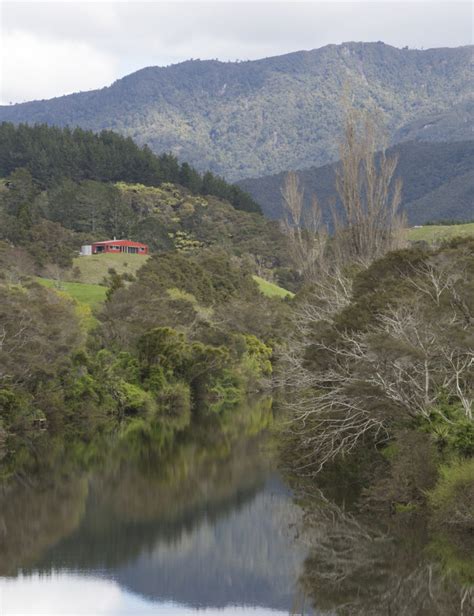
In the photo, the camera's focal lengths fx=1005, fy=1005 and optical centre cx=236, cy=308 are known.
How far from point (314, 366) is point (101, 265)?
77160mm

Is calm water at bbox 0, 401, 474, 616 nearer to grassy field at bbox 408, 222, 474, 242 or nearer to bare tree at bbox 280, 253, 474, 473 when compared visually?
bare tree at bbox 280, 253, 474, 473

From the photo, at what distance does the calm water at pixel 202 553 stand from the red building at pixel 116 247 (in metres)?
81.3

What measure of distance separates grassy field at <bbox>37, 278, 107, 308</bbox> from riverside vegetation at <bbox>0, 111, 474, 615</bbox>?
1007 millimetres

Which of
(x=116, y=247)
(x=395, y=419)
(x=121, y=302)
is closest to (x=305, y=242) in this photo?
(x=121, y=302)

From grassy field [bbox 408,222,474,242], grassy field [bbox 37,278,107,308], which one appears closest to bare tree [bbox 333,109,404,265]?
grassy field [bbox 37,278,107,308]

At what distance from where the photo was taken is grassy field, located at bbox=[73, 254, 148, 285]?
107125mm

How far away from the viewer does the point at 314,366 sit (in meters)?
35.7

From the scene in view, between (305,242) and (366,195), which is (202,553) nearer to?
(366,195)

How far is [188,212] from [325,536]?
120 m

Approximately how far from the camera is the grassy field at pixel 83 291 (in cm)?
8819

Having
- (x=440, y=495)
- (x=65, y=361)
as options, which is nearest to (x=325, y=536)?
(x=440, y=495)

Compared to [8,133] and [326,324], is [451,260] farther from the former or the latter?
[8,133]

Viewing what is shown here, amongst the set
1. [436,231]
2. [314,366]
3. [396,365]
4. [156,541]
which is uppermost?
[436,231]

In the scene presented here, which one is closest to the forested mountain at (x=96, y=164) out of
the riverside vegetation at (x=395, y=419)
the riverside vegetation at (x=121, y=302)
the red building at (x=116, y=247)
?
the riverside vegetation at (x=121, y=302)
